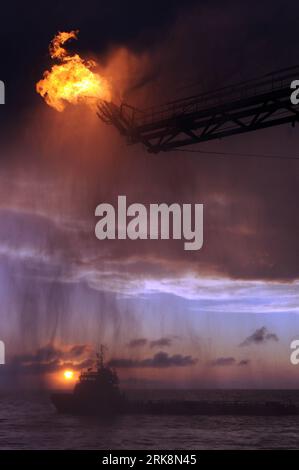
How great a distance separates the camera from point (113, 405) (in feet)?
299

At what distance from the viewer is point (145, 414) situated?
100875 mm

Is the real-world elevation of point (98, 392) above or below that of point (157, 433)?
above

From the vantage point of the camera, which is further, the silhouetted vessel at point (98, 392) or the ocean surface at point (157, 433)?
the silhouetted vessel at point (98, 392)

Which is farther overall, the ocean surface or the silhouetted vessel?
the silhouetted vessel

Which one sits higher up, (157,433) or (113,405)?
(113,405)

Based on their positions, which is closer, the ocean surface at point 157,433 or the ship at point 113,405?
the ocean surface at point 157,433

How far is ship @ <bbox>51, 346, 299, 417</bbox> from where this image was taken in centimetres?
8950

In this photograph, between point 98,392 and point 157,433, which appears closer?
point 157,433

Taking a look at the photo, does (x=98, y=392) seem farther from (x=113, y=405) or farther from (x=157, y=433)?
(x=157, y=433)

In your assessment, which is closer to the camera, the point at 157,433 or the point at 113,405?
the point at 157,433

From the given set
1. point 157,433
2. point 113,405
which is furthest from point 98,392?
point 157,433

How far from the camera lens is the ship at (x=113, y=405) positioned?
8950cm

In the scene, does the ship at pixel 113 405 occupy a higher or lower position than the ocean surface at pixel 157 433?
higher
